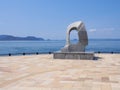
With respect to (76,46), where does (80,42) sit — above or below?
above

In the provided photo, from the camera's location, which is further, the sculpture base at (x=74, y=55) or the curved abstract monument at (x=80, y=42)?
the curved abstract monument at (x=80, y=42)

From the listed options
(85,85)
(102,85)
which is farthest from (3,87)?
(102,85)

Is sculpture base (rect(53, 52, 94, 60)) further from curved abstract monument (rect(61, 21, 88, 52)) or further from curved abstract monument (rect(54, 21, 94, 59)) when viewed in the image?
curved abstract monument (rect(61, 21, 88, 52))

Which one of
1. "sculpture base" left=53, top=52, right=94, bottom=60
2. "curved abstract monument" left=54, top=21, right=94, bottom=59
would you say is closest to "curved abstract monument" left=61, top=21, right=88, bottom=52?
"curved abstract monument" left=54, top=21, right=94, bottom=59

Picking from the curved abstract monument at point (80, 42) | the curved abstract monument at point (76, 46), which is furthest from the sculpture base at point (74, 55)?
the curved abstract monument at point (80, 42)

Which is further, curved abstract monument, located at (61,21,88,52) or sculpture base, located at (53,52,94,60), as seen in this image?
curved abstract monument, located at (61,21,88,52)

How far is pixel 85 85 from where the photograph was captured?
10359mm

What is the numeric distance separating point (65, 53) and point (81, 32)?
3294 millimetres

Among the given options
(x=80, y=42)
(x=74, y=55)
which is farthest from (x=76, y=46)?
(x=74, y=55)

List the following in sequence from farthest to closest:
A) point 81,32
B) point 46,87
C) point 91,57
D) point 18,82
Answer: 1. point 81,32
2. point 91,57
3. point 18,82
4. point 46,87

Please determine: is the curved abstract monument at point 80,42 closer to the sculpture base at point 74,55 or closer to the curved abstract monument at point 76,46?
the curved abstract monument at point 76,46

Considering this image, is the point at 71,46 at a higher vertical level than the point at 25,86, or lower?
higher

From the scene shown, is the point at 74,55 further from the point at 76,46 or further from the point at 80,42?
the point at 80,42

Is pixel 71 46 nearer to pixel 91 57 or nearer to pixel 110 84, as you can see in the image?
pixel 91 57
